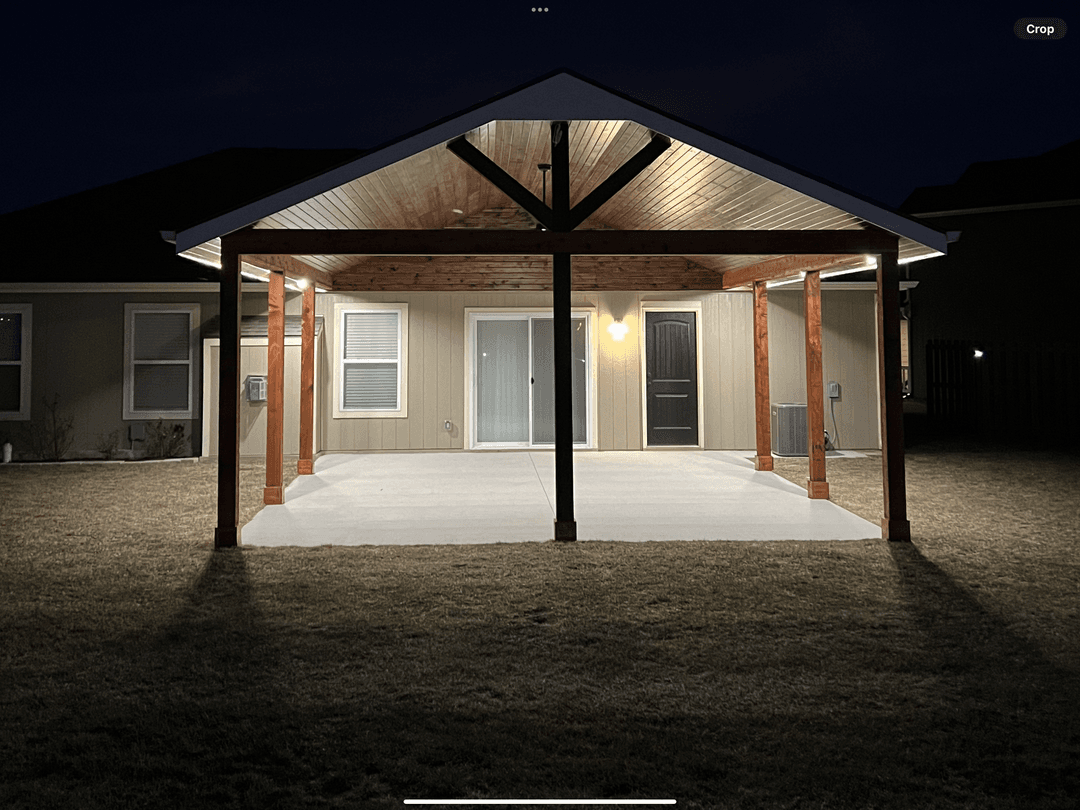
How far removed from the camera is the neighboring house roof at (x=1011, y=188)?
16.8 m

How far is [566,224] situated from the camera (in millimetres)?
5281

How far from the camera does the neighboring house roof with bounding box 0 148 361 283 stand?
422 inches

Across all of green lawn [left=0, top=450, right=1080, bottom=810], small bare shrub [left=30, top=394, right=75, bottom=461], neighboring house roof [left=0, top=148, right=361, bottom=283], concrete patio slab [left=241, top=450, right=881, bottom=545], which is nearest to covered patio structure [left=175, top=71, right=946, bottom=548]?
concrete patio slab [left=241, top=450, right=881, bottom=545]

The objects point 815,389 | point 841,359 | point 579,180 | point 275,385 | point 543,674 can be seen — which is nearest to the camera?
point 543,674

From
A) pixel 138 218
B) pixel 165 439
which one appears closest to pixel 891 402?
pixel 165 439

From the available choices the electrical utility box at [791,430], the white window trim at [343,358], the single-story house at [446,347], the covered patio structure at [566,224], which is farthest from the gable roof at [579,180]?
the electrical utility box at [791,430]

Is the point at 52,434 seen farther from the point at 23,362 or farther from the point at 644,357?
the point at 644,357

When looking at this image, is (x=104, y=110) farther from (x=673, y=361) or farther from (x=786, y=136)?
(x=673, y=361)

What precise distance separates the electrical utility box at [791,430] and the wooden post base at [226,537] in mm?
7465

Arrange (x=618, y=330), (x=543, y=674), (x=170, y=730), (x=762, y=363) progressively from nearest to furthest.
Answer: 1. (x=170, y=730)
2. (x=543, y=674)
3. (x=762, y=363)
4. (x=618, y=330)

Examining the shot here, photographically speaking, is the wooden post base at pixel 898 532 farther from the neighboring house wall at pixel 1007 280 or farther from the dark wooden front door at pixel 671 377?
the neighboring house wall at pixel 1007 280

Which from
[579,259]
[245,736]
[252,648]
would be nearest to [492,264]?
[579,259]

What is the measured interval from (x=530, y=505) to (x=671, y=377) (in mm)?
5200

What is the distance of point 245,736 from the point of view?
8.11ft
